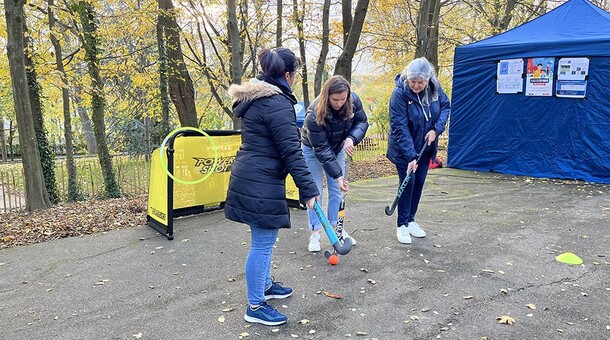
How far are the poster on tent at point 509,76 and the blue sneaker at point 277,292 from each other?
6711 mm

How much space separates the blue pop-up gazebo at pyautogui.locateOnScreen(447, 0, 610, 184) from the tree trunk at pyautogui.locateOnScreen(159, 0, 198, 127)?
21.2 feet

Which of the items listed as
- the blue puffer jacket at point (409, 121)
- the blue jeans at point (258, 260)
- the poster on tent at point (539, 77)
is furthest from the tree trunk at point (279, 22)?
the blue jeans at point (258, 260)

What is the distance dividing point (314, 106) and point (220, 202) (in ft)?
8.18

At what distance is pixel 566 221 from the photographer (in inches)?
202

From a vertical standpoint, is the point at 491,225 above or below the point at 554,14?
below

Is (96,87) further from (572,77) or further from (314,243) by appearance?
(572,77)

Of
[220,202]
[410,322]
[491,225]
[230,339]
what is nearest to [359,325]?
Result: [410,322]

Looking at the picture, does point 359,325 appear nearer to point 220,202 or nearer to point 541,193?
point 220,202

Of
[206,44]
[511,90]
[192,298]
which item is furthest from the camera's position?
[206,44]

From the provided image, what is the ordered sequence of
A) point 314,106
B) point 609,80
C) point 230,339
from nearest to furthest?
1. point 230,339
2. point 314,106
3. point 609,80

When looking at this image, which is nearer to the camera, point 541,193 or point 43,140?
point 541,193

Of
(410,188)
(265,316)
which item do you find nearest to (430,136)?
(410,188)

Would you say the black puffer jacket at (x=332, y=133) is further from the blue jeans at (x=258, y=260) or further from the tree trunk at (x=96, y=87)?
the tree trunk at (x=96, y=87)

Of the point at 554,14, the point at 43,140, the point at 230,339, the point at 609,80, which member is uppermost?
the point at 554,14
